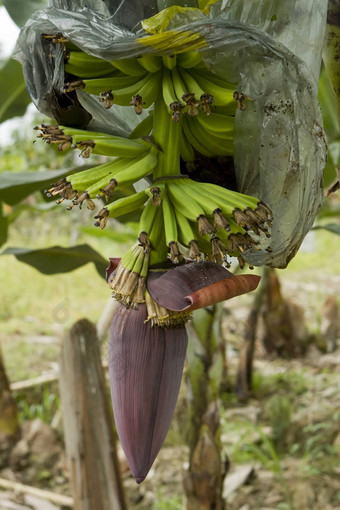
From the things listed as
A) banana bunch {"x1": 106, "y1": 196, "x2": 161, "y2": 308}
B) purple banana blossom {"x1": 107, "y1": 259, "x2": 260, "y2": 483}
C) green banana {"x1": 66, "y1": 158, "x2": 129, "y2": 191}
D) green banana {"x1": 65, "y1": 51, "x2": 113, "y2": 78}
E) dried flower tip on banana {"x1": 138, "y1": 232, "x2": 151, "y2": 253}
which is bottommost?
purple banana blossom {"x1": 107, "y1": 259, "x2": 260, "y2": 483}

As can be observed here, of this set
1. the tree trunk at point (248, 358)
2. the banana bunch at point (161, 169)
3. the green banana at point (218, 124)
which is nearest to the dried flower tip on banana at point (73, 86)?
the banana bunch at point (161, 169)

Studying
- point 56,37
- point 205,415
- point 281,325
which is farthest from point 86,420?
point 281,325

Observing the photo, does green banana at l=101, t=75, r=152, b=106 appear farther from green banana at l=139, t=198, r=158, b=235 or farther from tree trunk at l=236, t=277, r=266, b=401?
tree trunk at l=236, t=277, r=266, b=401

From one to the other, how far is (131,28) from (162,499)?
1.68 meters

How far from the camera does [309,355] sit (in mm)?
2947

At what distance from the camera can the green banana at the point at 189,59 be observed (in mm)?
424

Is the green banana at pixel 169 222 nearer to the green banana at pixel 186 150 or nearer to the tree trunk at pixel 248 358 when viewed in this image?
the green banana at pixel 186 150

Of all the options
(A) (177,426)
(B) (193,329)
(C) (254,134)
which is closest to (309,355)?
(A) (177,426)

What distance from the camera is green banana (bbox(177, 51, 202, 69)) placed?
1.39ft

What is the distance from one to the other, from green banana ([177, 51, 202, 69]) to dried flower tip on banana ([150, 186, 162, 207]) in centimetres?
11

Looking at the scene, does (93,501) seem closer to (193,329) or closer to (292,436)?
(193,329)

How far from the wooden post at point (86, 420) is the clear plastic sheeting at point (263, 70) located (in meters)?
0.63

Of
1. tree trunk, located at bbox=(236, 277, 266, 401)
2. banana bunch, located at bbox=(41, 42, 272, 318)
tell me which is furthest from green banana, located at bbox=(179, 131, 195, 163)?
tree trunk, located at bbox=(236, 277, 266, 401)

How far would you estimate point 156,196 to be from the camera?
41cm
